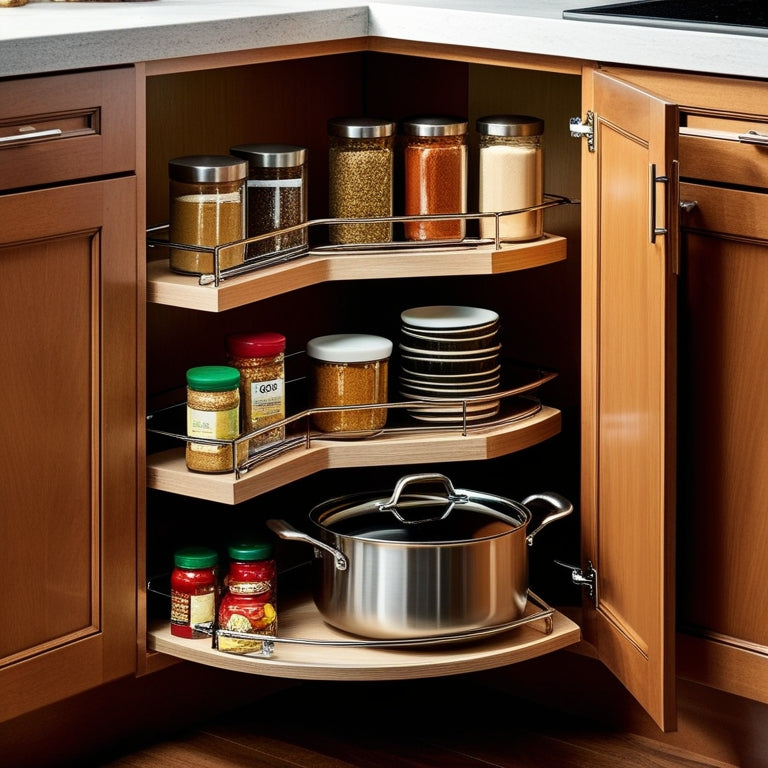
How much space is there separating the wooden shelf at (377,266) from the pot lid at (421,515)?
0.95ft

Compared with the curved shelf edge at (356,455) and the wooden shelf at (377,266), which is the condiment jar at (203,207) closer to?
the wooden shelf at (377,266)

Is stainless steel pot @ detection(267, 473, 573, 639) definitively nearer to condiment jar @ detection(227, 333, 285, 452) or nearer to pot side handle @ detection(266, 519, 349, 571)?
pot side handle @ detection(266, 519, 349, 571)

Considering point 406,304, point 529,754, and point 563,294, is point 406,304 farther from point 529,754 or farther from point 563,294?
point 529,754

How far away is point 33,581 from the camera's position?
66.6 inches

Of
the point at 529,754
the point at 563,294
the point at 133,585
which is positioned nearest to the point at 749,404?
the point at 563,294

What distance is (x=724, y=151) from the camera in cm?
165

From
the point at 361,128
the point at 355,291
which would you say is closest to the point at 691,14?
the point at 361,128

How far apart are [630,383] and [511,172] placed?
1.26 feet

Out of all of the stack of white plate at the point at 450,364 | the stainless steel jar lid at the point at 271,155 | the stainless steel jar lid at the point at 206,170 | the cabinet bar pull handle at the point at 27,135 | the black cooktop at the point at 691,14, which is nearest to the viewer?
the cabinet bar pull handle at the point at 27,135

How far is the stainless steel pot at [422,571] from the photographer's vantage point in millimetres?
1851

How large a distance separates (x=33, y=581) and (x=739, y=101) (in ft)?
3.33

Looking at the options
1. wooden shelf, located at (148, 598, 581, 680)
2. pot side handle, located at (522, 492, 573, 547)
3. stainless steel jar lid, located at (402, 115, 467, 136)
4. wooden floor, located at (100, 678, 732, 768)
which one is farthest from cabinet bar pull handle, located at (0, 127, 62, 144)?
wooden floor, located at (100, 678, 732, 768)

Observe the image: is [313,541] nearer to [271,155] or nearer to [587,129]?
[271,155]

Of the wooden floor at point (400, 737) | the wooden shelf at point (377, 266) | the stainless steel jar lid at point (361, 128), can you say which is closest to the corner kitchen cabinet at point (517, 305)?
the wooden shelf at point (377, 266)
